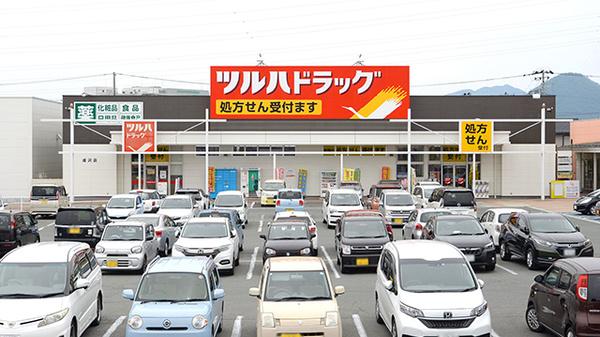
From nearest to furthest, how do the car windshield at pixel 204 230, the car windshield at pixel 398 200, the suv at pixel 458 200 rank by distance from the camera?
the car windshield at pixel 204 230
the suv at pixel 458 200
the car windshield at pixel 398 200

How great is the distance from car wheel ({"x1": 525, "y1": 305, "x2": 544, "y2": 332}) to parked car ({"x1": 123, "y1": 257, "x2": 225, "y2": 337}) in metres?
5.78

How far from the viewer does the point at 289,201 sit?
31.9 metres

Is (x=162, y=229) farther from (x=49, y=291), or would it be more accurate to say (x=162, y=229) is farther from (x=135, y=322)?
(x=135, y=322)

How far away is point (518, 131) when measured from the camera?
152ft

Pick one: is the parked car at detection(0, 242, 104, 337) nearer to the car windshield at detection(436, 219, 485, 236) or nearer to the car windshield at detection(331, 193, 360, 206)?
the car windshield at detection(436, 219, 485, 236)

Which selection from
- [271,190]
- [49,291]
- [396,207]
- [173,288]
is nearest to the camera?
[49,291]

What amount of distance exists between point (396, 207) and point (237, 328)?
59.8ft

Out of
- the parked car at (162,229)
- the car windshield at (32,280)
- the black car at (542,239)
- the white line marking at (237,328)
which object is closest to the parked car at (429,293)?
the white line marking at (237,328)

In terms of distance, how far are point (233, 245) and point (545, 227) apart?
30.4ft

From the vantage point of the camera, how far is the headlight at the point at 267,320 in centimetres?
1028

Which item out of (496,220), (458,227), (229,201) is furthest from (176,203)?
(458,227)

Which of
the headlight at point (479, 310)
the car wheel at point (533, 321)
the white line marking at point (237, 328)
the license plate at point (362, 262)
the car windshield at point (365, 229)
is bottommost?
the white line marking at point (237, 328)

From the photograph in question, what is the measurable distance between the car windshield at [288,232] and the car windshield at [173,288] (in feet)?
25.0

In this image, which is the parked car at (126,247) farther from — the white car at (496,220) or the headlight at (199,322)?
the white car at (496,220)
